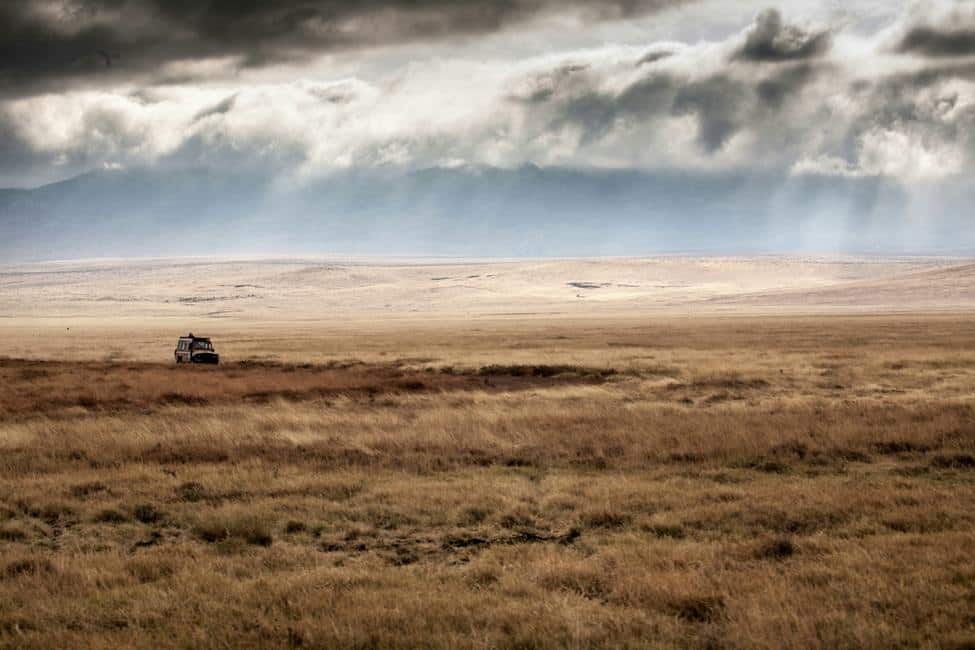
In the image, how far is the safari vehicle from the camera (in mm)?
45250

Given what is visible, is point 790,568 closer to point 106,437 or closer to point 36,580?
point 36,580

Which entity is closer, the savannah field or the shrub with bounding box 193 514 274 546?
the savannah field

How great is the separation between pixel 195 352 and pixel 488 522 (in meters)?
37.3

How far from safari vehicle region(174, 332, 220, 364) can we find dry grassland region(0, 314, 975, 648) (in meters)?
19.1

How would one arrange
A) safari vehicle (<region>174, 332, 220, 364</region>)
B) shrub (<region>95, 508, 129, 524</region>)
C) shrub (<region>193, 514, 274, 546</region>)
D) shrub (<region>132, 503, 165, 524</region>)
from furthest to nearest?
safari vehicle (<region>174, 332, 220, 364</region>)
shrub (<region>132, 503, 165, 524</region>)
shrub (<region>95, 508, 129, 524</region>)
shrub (<region>193, 514, 274, 546</region>)

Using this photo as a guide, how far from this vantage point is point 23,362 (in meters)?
43.0

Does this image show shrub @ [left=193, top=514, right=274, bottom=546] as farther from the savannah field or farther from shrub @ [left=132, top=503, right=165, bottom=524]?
shrub @ [left=132, top=503, right=165, bottom=524]

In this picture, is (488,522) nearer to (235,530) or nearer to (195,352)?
(235,530)

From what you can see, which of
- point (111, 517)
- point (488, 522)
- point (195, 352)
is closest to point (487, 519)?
point (488, 522)

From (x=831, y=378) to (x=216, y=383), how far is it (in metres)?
22.4

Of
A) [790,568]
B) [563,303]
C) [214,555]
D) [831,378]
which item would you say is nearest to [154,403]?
[214,555]

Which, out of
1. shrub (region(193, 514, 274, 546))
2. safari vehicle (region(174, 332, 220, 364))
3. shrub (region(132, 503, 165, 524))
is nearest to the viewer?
shrub (region(193, 514, 274, 546))

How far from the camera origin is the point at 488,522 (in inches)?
455

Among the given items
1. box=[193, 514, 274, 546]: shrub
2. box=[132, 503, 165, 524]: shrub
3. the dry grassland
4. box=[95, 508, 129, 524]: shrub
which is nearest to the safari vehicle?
the dry grassland
